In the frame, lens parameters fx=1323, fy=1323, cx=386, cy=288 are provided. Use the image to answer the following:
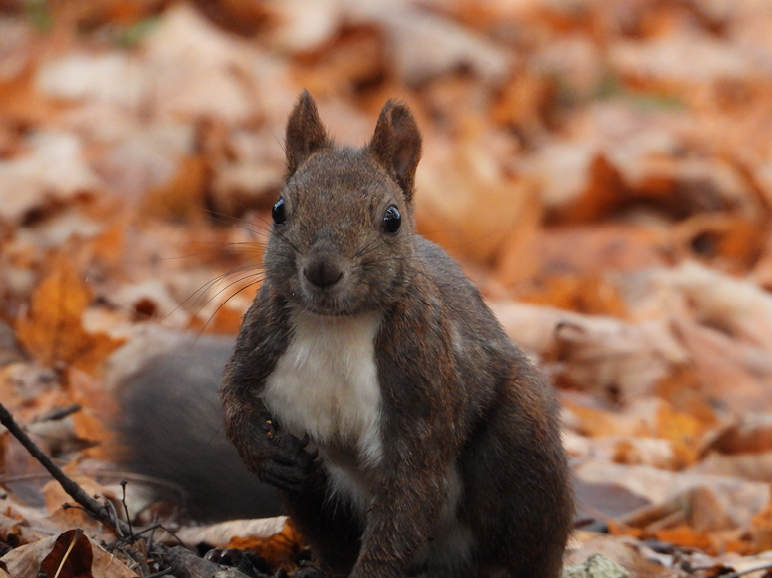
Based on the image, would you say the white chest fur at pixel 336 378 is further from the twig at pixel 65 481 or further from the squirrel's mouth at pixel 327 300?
the twig at pixel 65 481

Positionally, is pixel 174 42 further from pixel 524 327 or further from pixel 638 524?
pixel 638 524

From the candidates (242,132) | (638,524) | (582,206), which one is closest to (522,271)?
(582,206)

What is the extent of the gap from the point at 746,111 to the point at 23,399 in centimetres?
795

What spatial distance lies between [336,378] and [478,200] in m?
4.10

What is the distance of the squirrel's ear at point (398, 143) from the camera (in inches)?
113

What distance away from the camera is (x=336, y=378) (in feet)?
8.76

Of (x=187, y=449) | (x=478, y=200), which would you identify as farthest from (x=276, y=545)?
(x=478, y=200)

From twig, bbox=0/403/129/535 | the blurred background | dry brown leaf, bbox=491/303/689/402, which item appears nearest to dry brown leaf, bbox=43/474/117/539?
twig, bbox=0/403/129/535

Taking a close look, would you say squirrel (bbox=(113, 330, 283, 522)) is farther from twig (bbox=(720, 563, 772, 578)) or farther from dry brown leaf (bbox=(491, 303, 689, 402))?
dry brown leaf (bbox=(491, 303, 689, 402))

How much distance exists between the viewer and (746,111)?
417 inches

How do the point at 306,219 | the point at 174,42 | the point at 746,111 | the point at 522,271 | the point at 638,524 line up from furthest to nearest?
1. the point at 746,111
2. the point at 174,42
3. the point at 522,271
4. the point at 638,524
5. the point at 306,219

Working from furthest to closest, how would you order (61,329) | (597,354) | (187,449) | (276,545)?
(597,354) < (61,329) < (187,449) < (276,545)

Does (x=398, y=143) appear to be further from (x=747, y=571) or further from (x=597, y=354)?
(x=597, y=354)

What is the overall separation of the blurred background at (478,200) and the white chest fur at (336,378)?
267 mm
